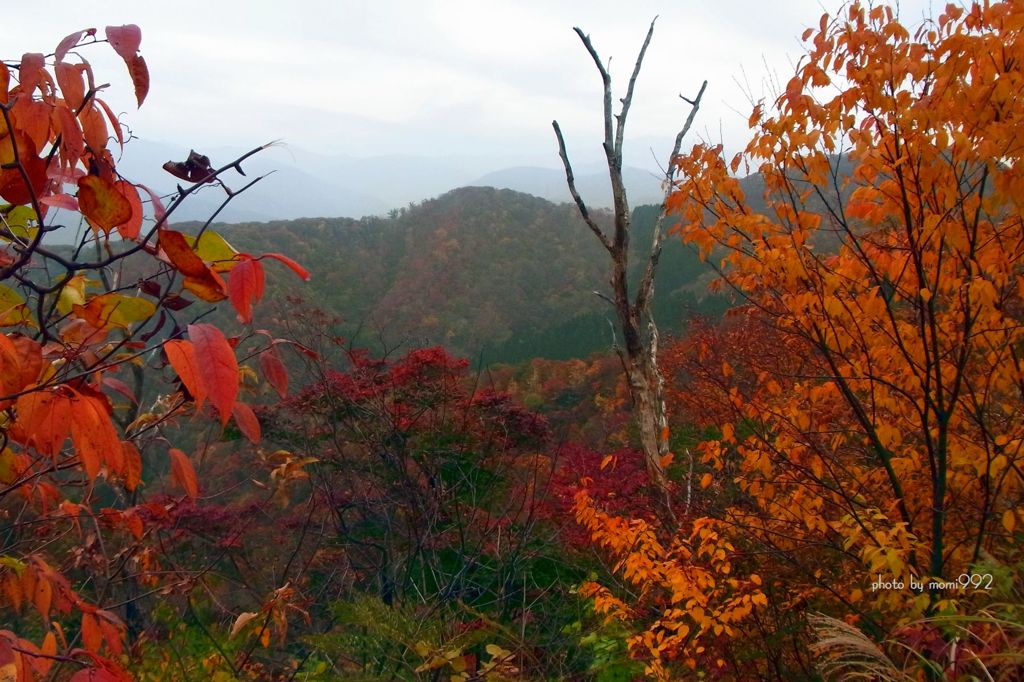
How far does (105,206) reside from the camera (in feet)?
2.79

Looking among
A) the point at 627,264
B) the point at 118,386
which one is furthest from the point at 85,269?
the point at 627,264

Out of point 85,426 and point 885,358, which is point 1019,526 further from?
point 85,426

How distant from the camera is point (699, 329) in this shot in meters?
11.9

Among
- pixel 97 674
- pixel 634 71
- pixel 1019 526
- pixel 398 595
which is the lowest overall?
pixel 398 595

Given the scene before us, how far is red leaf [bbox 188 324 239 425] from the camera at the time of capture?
0.76 m

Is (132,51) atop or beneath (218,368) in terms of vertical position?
atop

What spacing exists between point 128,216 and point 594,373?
55.2 feet

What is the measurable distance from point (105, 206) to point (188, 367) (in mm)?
263

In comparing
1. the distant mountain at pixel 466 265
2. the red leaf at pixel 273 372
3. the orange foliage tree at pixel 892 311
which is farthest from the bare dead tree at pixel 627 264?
the distant mountain at pixel 466 265

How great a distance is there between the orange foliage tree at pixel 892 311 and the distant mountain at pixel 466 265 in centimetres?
2377

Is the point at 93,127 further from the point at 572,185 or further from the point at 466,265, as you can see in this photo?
the point at 466,265

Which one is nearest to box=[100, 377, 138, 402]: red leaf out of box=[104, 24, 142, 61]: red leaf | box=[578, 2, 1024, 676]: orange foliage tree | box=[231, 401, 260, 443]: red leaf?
box=[231, 401, 260, 443]: red leaf

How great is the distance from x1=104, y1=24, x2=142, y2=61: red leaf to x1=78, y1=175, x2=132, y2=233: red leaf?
16 cm

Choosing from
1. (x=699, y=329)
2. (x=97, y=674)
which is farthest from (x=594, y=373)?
(x=97, y=674)
